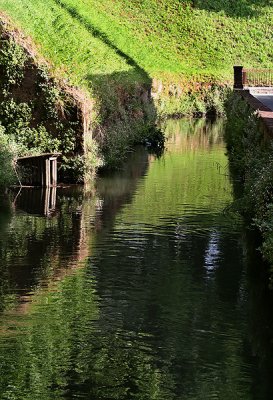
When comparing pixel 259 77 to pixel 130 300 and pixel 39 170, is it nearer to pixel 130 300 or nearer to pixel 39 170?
pixel 39 170

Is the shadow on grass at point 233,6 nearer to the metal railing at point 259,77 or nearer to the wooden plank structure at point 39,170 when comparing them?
the metal railing at point 259,77

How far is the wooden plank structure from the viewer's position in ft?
84.0

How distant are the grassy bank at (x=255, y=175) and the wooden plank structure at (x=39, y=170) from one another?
4606 millimetres

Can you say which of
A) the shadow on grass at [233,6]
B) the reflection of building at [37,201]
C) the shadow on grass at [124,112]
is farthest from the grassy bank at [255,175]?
the shadow on grass at [233,6]

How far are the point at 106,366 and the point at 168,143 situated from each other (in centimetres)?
2825

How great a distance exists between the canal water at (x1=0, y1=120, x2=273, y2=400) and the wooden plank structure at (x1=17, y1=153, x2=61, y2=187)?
78 centimetres

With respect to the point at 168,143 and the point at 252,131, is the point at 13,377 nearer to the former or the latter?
the point at 252,131

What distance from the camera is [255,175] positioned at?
1945 centimetres

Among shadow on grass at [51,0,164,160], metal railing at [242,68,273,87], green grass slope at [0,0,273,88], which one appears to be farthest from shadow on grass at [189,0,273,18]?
shadow on grass at [51,0,164,160]

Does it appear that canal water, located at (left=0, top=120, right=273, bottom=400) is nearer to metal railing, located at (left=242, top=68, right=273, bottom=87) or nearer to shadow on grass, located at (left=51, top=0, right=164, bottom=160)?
shadow on grass, located at (left=51, top=0, right=164, bottom=160)

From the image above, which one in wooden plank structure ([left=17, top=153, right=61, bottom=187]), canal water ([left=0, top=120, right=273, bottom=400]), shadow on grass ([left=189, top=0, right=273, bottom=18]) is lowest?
canal water ([left=0, top=120, right=273, bottom=400])

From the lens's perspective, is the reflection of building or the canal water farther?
the reflection of building

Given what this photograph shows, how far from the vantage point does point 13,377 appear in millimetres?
11328

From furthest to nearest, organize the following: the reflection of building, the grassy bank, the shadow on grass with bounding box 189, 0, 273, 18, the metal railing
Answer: the shadow on grass with bounding box 189, 0, 273, 18 < the metal railing < the reflection of building < the grassy bank
